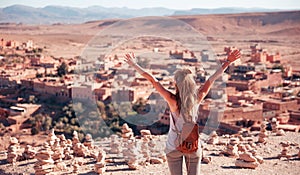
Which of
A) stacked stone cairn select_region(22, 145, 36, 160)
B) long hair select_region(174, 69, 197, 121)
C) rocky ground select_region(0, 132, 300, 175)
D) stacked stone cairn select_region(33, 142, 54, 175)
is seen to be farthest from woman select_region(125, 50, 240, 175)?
stacked stone cairn select_region(22, 145, 36, 160)

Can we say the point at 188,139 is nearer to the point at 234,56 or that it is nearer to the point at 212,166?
the point at 234,56

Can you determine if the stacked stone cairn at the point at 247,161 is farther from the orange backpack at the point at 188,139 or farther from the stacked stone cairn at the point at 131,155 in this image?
the orange backpack at the point at 188,139

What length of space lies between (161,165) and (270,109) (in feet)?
44.4

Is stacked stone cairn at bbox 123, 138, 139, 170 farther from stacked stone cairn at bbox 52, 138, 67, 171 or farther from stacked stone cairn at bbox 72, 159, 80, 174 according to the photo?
stacked stone cairn at bbox 52, 138, 67, 171

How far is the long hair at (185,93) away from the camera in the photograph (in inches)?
151

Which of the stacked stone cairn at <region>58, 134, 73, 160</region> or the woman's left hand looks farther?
the stacked stone cairn at <region>58, 134, 73, 160</region>

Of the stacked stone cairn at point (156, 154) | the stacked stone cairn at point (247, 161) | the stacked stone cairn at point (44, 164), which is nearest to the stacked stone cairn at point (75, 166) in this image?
the stacked stone cairn at point (44, 164)

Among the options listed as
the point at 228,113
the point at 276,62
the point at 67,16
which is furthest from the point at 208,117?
the point at 67,16

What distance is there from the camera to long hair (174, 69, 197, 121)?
12.6 ft

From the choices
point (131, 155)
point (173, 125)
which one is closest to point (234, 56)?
point (173, 125)

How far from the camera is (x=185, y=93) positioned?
12.6 feet

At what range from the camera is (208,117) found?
17656mm

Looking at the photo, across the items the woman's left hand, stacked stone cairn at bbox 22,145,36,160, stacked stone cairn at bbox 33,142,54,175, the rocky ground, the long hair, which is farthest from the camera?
stacked stone cairn at bbox 22,145,36,160

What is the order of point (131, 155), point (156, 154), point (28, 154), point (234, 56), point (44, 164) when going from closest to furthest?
point (234, 56) → point (44, 164) → point (131, 155) → point (156, 154) → point (28, 154)
